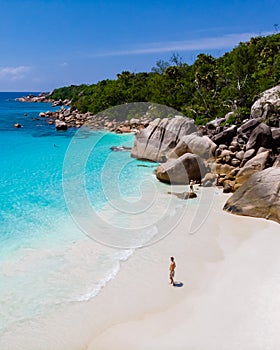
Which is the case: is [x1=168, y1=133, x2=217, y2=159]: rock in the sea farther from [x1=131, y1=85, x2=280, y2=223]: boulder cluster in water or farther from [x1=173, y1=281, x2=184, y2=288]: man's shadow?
[x1=173, y1=281, x2=184, y2=288]: man's shadow

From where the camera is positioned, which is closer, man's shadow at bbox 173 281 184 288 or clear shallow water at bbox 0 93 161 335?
man's shadow at bbox 173 281 184 288

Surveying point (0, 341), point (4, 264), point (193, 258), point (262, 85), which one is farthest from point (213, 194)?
point (262, 85)

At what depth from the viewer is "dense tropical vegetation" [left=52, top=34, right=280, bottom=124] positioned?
39094 millimetres

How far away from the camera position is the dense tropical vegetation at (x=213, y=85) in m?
39.1

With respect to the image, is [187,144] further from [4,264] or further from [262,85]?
[262,85]

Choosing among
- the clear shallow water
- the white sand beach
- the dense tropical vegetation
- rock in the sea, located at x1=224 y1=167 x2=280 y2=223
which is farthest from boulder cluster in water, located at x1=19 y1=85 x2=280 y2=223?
the dense tropical vegetation

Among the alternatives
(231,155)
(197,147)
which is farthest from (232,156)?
(197,147)

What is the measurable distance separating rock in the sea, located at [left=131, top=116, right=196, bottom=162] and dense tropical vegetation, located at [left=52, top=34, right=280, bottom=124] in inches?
225

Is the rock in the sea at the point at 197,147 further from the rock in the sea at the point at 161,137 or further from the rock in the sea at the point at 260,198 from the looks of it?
the rock in the sea at the point at 260,198

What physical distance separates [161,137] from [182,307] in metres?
19.6

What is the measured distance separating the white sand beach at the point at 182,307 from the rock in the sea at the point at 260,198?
2.01 meters

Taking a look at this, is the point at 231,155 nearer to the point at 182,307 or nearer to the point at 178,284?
the point at 178,284

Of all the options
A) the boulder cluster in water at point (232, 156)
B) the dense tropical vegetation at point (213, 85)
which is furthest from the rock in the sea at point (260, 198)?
the dense tropical vegetation at point (213, 85)

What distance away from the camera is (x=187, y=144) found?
24.9 metres
